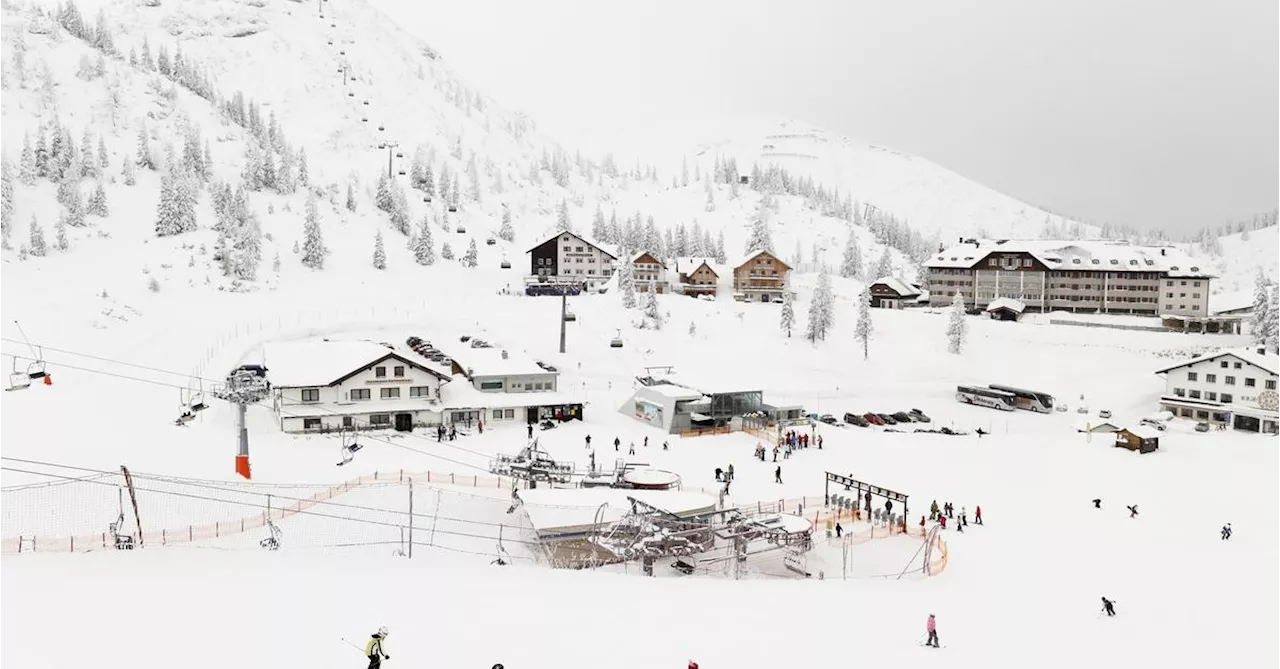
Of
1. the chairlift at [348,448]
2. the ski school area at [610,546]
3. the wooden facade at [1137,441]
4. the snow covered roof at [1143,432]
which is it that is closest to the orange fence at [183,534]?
the ski school area at [610,546]

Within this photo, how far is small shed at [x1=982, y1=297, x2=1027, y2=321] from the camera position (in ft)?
308

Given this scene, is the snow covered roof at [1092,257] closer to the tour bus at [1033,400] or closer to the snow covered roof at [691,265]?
the snow covered roof at [691,265]

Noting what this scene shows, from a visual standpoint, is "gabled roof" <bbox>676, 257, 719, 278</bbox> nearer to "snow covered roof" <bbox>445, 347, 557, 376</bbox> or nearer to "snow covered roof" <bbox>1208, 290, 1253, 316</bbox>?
"snow covered roof" <bbox>445, 347, 557, 376</bbox>

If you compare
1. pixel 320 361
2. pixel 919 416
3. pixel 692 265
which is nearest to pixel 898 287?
pixel 692 265

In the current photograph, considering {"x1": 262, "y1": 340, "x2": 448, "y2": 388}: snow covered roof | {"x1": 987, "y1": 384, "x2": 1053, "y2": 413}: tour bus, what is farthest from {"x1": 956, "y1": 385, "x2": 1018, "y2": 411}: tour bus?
{"x1": 262, "y1": 340, "x2": 448, "y2": 388}: snow covered roof

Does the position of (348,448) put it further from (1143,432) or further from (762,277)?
(762,277)

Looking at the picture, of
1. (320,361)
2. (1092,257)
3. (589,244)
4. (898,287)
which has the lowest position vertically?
(320,361)

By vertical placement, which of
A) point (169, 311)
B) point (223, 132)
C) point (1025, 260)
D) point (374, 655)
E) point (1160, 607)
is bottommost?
point (1160, 607)

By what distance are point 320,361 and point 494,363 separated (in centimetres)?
1086

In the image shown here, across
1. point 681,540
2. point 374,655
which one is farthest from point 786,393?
point 374,655

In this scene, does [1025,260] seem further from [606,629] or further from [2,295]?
[2,295]

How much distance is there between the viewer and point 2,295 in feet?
203

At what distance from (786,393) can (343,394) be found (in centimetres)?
3392

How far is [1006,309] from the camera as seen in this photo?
9431 cm
